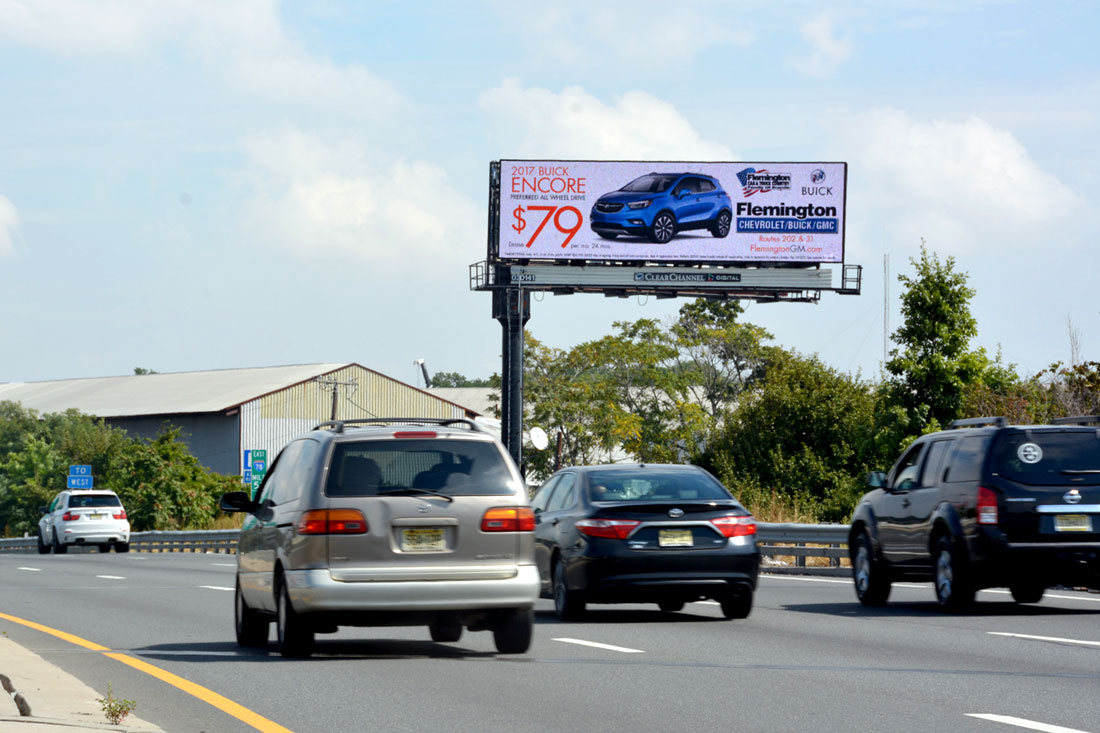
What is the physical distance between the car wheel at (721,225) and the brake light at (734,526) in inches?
1490

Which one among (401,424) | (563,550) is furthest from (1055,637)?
(401,424)

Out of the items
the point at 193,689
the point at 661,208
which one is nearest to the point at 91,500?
the point at 661,208

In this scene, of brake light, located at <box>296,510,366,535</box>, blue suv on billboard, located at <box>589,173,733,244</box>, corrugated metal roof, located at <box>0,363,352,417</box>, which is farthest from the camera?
corrugated metal roof, located at <box>0,363,352,417</box>

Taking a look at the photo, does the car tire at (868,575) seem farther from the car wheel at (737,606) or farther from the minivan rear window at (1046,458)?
the minivan rear window at (1046,458)

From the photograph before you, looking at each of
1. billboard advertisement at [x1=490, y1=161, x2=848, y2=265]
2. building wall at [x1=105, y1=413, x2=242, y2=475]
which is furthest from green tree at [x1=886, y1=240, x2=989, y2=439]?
building wall at [x1=105, y1=413, x2=242, y2=475]

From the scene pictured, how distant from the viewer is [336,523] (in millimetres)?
11570

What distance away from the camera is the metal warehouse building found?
295 feet

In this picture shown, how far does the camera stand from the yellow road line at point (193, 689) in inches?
356

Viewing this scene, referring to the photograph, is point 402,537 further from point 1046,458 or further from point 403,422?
point 1046,458

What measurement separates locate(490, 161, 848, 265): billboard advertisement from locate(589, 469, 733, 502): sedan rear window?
36220 millimetres

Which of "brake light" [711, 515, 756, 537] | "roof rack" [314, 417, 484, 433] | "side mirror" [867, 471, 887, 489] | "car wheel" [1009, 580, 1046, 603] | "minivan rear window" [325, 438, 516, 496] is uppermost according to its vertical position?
"roof rack" [314, 417, 484, 433]

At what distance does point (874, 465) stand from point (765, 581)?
3198 centimetres

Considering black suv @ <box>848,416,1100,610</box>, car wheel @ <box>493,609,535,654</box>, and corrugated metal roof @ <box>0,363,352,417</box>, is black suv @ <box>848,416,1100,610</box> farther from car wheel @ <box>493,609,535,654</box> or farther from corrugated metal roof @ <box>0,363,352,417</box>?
corrugated metal roof @ <box>0,363,352,417</box>

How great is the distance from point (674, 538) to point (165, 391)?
91289mm
